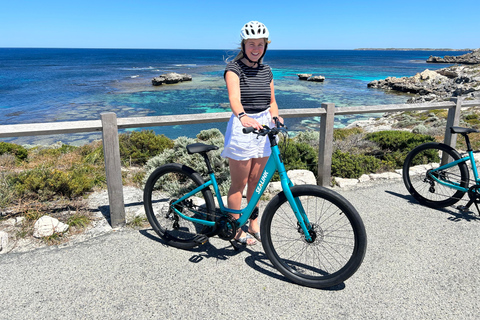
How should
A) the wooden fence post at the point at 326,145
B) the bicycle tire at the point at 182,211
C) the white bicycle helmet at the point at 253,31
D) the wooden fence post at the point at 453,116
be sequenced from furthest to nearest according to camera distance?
1. the wooden fence post at the point at 453,116
2. the wooden fence post at the point at 326,145
3. the bicycle tire at the point at 182,211
4. the white bicycle helmet at the point at 253,31

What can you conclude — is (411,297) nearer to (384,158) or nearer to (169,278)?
(169,278)

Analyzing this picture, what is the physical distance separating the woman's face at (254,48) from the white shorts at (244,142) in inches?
18.4

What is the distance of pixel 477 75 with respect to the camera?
128 ft

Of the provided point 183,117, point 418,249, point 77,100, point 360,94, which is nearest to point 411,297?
point 418,249

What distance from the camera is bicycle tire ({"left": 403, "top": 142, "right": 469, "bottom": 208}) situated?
4113 millimetres

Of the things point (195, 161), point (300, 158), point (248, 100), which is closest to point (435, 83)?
point (300, 158)

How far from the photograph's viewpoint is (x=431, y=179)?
432 cm

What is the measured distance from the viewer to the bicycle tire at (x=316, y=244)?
8.13ft

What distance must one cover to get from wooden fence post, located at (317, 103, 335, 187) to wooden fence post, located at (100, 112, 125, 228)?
2.66m

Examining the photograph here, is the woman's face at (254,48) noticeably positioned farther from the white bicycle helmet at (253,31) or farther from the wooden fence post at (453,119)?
the wooden fence post at (453,119)

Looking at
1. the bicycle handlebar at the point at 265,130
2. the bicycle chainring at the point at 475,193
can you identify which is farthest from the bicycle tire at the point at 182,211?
the bicycle chainring at the point at 475,193

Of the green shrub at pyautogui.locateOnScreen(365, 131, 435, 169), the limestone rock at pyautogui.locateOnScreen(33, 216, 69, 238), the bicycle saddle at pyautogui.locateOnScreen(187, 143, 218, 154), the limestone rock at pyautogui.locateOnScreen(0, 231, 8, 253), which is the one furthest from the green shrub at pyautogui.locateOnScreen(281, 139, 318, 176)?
the limestone rock at pyautogui.locateOnScreen(0, 231, 8, 253)

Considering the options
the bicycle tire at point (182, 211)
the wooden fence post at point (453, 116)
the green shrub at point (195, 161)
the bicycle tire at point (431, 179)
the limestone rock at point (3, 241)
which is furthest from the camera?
A: the wooden fence post at point (453, 116)

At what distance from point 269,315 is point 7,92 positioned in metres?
42.9
